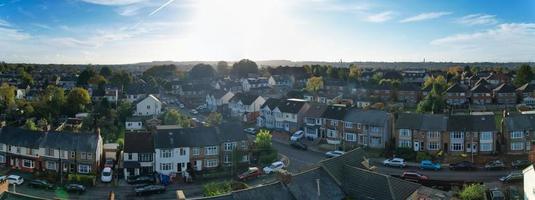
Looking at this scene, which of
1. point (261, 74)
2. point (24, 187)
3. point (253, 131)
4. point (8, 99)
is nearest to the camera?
point (24, 187)

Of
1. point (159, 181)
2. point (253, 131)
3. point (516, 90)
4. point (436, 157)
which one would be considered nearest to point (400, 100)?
point (516, 90)

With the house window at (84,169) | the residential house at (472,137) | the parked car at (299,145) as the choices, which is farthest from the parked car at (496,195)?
the house window at (84,169)

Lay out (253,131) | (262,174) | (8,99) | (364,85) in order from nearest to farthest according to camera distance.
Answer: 1. (262,174)
2. (253,131)
3. (8,99)
4. (364,85)

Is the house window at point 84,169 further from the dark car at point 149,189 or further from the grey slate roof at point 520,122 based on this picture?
the grey slate roof at point 520,122

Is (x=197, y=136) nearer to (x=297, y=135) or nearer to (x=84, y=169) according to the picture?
(x=84, y=169)

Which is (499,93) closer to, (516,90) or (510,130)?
(516,90)
